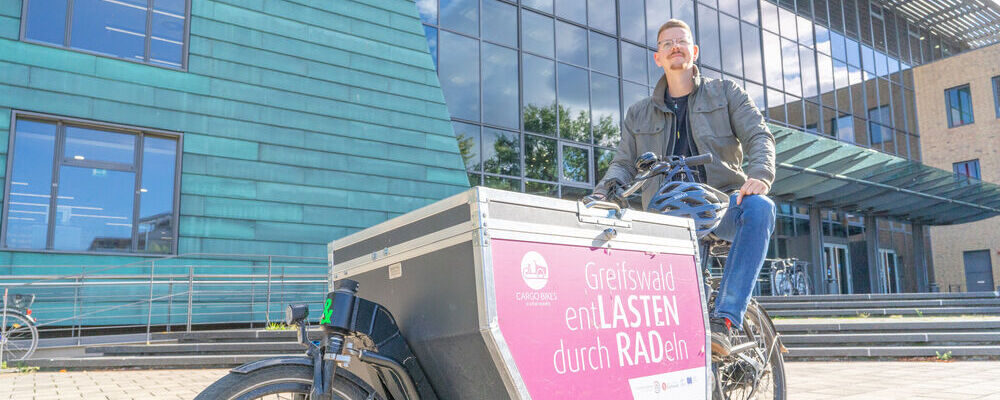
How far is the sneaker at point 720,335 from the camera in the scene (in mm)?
2672

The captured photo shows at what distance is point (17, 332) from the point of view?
8242 millimetres

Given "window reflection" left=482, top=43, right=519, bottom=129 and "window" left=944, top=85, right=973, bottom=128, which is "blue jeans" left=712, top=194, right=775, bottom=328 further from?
"window" left=944, top=85, right=973, bottom=128

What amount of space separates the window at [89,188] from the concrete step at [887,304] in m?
10.6

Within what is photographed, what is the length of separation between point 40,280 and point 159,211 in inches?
71.7

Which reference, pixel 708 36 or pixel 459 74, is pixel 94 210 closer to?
pixel 459 74

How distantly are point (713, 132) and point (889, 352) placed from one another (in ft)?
20.1

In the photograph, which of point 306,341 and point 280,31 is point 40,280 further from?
point 306,341

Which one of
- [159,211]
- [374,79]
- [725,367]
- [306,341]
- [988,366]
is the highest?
[374,79]

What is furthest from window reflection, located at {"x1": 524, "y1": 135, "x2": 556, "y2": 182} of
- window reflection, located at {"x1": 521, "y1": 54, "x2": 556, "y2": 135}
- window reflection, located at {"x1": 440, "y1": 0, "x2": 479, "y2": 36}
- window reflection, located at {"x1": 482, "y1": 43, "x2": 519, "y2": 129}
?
window reflection, located at {"x1": 440, "y1": 0, "x2": 479, "y2": 36}

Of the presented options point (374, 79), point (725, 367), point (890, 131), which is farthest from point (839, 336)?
point (890, 131)

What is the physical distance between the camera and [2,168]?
938 cm

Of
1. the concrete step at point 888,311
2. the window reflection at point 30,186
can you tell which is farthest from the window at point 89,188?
the concrete step at point 888,311

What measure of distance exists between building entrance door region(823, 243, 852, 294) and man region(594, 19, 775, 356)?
21.1 metres

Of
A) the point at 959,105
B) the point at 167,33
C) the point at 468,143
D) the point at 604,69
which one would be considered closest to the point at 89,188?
the point at 167,33
